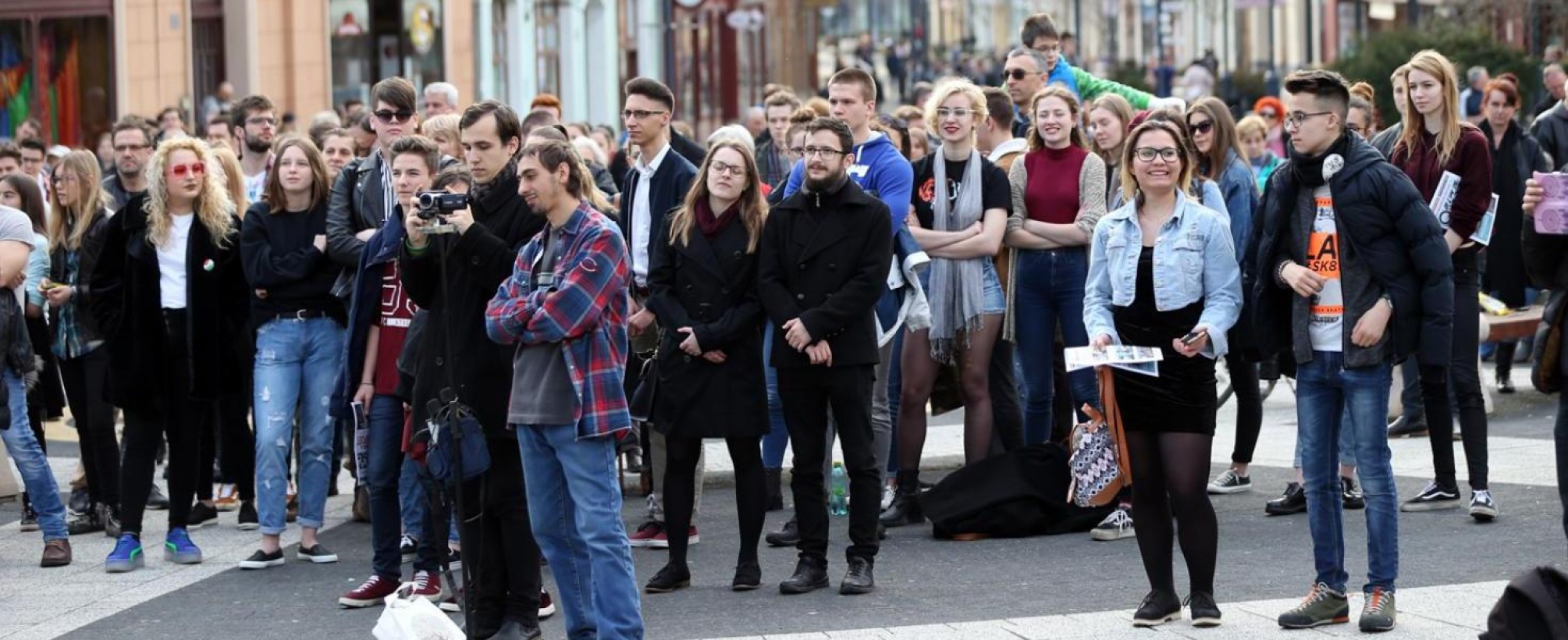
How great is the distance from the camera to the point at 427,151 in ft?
29.2

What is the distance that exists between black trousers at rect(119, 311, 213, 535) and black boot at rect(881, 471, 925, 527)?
311cm

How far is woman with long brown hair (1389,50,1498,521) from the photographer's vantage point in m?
10.5

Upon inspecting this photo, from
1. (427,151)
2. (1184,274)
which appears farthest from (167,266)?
(1184,274)

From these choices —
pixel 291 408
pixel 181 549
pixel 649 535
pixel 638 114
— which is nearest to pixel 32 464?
pixel 181 549

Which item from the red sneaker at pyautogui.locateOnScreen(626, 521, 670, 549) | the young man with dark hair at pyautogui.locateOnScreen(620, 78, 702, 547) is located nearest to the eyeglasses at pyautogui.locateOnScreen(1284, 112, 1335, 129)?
the young man with dark hair at pyautogui.locateOnScreen(620, 78, 702, 547)

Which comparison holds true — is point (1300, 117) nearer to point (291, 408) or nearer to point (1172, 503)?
point (1172, 503)

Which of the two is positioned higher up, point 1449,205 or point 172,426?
point 1449,205

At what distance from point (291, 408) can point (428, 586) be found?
132 centimetres

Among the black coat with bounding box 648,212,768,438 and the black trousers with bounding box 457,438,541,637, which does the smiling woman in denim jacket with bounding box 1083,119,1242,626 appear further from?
the black trousers with bounding box 457,438,541,637

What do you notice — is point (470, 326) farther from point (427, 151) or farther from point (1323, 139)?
point (1323, 139)

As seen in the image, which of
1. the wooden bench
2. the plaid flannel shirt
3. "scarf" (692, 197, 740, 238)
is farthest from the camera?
the wooden bench

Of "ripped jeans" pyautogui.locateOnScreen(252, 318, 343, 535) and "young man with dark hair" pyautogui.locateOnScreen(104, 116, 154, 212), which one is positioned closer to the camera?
"ripped jeans" pyautogui.locateOnScreen(252, 318, 343, 535)

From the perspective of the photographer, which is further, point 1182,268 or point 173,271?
point 173,271

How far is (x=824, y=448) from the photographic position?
9.27 meters
